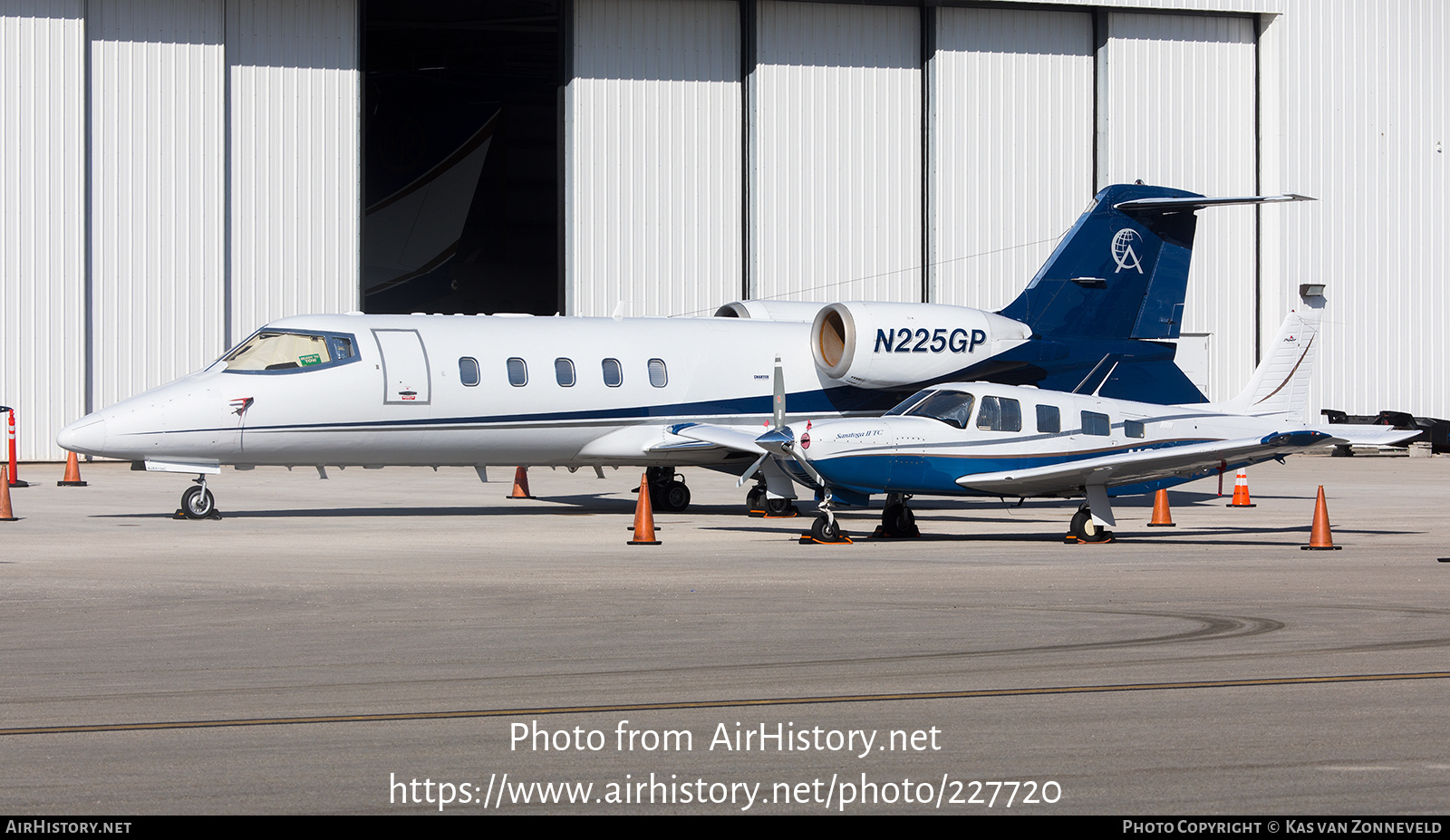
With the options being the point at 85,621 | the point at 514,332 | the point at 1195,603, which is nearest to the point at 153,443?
the point at 514,332

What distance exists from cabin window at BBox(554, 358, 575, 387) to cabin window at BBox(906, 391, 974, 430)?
5942 mm

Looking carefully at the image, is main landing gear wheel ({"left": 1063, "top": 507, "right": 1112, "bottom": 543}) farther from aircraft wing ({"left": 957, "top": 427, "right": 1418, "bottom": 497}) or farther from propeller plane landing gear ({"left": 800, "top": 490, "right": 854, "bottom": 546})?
propeller plane landing gear ({"left": 800, "top": 490, "right": 854, "bottom": 546})

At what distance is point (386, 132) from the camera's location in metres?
64.6

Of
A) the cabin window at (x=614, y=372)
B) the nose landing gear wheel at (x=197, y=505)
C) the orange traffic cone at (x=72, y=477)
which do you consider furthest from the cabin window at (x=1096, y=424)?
the orange traffic cone at (x=72, y=477)

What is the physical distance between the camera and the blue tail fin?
24938 mm

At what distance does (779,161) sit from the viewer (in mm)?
39469

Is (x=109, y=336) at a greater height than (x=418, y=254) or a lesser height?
lesser

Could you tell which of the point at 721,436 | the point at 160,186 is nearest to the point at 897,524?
the point at 721,436

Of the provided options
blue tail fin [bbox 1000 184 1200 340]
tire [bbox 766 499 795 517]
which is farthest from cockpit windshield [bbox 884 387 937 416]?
blue tail fin [bbox 1000 184 1200 340]

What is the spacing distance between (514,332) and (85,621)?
473 inches

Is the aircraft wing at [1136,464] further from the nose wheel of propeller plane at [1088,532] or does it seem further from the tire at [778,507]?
the tire at [778,507]

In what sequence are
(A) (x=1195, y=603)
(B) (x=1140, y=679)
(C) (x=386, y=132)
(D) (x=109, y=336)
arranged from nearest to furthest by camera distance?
(B) (x=1140, y=679)
(A) (x=1195, y=603)
(D) (x=109, y=336)
(C) (x=386, y=132)

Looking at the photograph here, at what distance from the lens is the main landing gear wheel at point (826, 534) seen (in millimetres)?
17344
